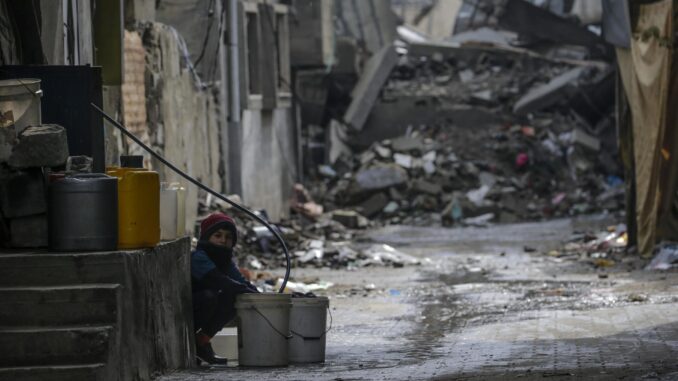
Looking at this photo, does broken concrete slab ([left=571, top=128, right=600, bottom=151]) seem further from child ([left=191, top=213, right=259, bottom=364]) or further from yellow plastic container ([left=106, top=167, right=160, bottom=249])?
yellow plastic container ([left=106, top=167, right=160, bottom=249])

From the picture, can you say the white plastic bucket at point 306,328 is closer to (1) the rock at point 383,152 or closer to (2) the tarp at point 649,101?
(2) the tarp at point 649,101

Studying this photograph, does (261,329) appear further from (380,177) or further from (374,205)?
(380,177)

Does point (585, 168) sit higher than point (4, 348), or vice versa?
point (4, 348)

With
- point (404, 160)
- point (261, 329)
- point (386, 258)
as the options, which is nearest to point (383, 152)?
point (404, 160)

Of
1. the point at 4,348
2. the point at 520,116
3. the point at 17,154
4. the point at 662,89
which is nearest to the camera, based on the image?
the point at 4,348

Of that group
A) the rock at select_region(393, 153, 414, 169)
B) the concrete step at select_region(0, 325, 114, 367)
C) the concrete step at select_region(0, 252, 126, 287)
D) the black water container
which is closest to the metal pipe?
the rock at select_region(393, 153, 414, 169)

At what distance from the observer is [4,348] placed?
6.90 metres

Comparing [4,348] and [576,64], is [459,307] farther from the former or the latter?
[576,64]

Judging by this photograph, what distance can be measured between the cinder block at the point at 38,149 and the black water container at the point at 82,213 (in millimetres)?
375

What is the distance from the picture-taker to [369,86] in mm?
32625

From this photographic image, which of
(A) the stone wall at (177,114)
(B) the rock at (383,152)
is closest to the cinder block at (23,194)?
(A) the stone wall at (177,114)

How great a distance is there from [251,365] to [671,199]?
29.7 feet

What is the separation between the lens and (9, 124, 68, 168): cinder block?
25.5 feet

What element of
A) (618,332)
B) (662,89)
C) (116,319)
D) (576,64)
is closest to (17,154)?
(116,319)
